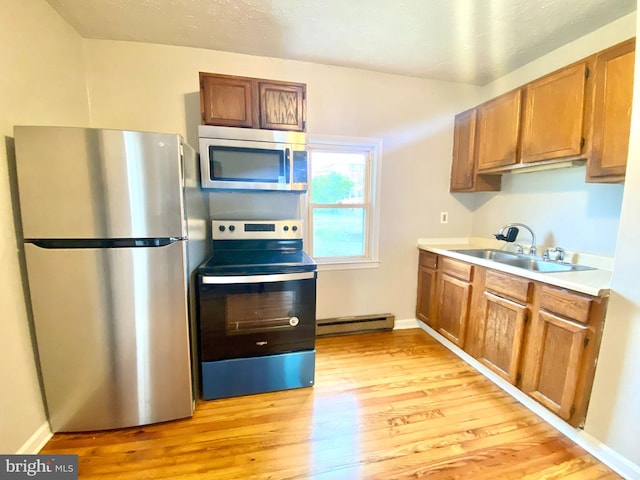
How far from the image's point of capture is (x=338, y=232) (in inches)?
110

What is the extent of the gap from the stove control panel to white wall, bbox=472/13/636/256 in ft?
6.55

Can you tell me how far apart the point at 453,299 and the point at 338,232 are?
1.21 meters

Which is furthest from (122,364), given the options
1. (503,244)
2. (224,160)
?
(503,244)

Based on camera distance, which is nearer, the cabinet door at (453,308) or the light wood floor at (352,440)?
the light wood floor at (352,440)

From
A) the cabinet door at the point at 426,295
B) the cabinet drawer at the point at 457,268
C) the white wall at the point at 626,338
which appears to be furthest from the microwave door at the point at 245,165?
the white wall at the point at 626,338

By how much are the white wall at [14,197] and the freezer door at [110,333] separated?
7 centimetres

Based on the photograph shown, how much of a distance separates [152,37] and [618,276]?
10.8 feet

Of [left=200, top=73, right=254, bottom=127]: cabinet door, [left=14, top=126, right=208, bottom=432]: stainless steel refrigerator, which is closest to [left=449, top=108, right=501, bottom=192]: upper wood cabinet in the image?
[left=200, top=73, right=254, bottom=127]: cabinet door

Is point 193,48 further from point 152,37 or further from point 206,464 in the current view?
point 206,464

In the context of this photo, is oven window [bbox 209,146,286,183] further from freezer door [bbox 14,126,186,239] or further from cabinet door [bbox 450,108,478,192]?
cabinet door [bbox 450,108,478,192]

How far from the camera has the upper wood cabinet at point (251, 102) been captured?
2004 mm

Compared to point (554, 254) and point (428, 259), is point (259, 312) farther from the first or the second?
point (554, 254)

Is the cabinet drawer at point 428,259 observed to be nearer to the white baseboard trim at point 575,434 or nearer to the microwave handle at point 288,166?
the white baseboard trim at point 575,434

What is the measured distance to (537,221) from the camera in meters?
2.35
